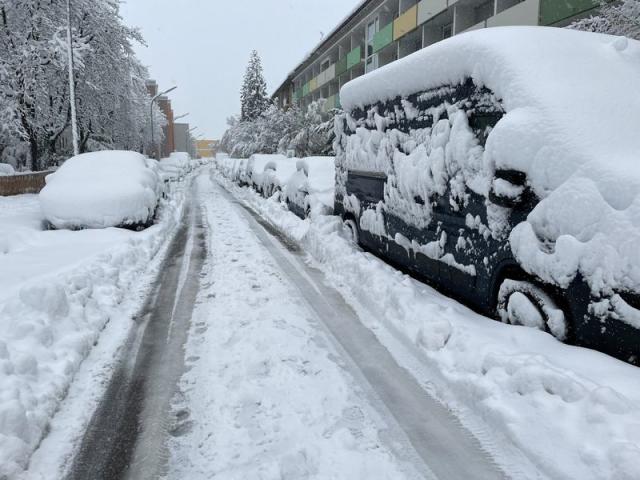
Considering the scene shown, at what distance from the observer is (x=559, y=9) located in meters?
12.8

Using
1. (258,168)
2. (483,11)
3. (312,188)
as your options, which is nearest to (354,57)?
(483,11)

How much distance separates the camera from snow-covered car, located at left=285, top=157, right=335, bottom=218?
398 inches

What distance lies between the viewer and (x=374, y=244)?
677 cm

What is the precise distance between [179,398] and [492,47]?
155 inches

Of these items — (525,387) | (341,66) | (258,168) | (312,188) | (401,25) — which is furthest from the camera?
(341,66)

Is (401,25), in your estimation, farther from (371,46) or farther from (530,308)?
(530,308)

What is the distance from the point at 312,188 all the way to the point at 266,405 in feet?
26.2

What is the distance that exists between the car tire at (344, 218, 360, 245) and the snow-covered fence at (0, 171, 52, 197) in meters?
13.6

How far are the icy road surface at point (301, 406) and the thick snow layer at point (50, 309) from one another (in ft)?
2.73

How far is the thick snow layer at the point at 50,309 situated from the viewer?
2814mm

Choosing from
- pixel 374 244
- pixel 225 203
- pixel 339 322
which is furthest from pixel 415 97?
pixel 225 203

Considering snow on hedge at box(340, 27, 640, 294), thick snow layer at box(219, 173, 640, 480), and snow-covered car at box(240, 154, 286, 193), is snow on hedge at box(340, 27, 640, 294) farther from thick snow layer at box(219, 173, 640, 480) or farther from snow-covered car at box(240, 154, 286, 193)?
snow-covered car at box(240, 154, 286, 193)

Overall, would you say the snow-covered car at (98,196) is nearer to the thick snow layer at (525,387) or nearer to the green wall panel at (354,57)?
the thick snow layer at (525,387)

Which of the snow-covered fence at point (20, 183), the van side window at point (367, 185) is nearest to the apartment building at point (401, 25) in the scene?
the van side window at point (367, 185)
